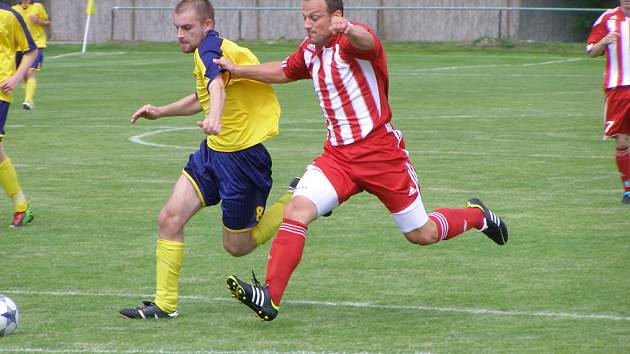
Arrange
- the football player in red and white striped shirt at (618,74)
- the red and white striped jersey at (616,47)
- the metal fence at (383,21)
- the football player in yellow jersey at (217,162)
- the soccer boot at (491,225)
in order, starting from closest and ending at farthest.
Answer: the football player in yellow jersey at (217,162) → the soccer boot at (491,225) → the football player in red and white striped shirt at (618,74) → the red and white striped jersey at (616,47) → the metal fence at (383,21)

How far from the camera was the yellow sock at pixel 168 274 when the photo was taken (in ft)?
24.0

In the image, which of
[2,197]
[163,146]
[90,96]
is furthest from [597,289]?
[90,96]

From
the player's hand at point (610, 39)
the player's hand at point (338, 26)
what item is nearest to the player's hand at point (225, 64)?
the player's hand at point (338, 26)

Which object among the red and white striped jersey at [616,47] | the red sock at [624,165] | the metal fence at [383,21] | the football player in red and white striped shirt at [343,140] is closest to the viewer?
the football player in red and white striped shirt at [343,140]

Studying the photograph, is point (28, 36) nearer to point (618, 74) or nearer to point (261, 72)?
point (261, 72)

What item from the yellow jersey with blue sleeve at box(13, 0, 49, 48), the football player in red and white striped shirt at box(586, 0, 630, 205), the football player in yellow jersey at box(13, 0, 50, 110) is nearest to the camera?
the football player in red and white striped shirt at box(586, 0, 630, 205)

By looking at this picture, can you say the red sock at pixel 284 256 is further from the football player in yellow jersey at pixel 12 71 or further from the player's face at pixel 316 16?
the football player in yellow jersey at pixel 12 71

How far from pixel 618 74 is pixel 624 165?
1.01 m

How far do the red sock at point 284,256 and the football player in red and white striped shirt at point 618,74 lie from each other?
5671 mm

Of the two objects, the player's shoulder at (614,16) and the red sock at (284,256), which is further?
the player's shoulder at (614,16)

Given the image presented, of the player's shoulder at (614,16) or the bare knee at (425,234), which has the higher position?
the player's shoulder at (614,16)

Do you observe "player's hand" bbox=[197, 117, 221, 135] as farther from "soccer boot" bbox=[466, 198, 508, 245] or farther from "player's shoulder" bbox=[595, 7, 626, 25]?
"player's shoulder" bbox=[595, 7, 626, 25]

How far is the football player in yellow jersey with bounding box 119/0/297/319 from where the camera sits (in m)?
7.34

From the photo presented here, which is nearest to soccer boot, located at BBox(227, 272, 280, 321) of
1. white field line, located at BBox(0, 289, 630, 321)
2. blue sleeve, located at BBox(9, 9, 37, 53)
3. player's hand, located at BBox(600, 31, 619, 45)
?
white field line, located at BBox(0, 289, 630, 321)
